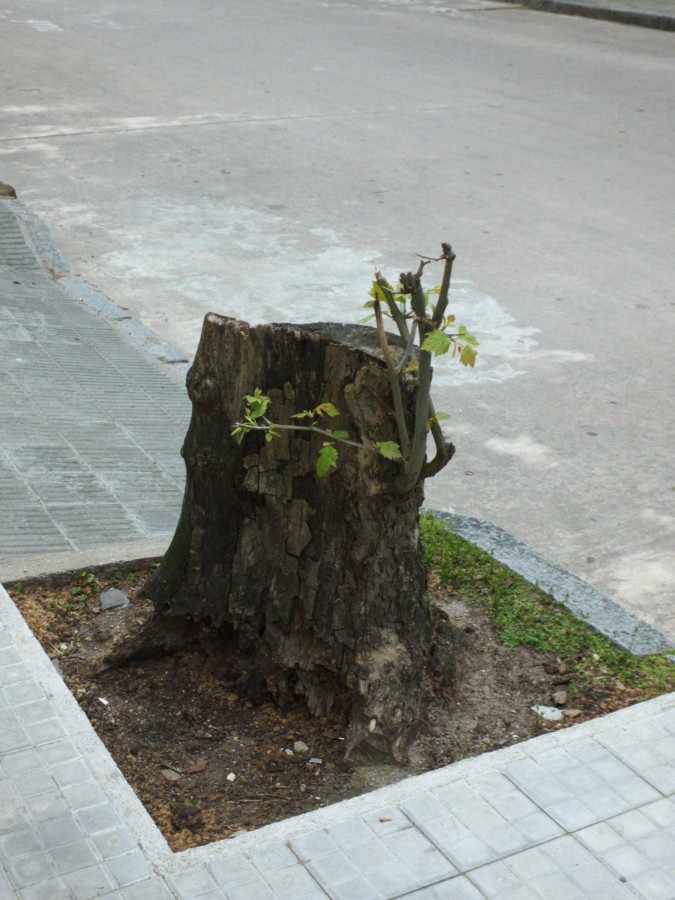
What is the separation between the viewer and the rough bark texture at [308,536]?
3.24 m

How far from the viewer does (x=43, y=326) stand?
6914 mm

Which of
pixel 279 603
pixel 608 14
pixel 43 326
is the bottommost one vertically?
pixel 43 326

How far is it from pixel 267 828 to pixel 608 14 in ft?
61.8

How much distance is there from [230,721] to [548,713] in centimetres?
98

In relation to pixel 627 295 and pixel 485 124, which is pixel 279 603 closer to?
pixel 627 295

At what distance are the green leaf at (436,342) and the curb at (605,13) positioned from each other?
56.7ft

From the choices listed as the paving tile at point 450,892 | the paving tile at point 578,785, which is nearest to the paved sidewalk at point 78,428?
the paving tile at point 578,785

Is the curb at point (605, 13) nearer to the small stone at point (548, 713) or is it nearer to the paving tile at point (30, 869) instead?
the small stone at point (548, 713)

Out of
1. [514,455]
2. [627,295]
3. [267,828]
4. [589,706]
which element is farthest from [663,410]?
[267,828]

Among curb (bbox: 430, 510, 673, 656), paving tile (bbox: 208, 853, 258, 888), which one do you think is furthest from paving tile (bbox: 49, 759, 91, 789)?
curb (bbox: 430, 510, 673, 656)

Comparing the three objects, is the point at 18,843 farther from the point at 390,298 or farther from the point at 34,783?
the point at 390,298

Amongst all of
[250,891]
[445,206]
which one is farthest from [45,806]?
[445,206]

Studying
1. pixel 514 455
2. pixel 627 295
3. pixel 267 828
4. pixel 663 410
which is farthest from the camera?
pixel 627 295

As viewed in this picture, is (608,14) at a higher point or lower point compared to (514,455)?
higher
